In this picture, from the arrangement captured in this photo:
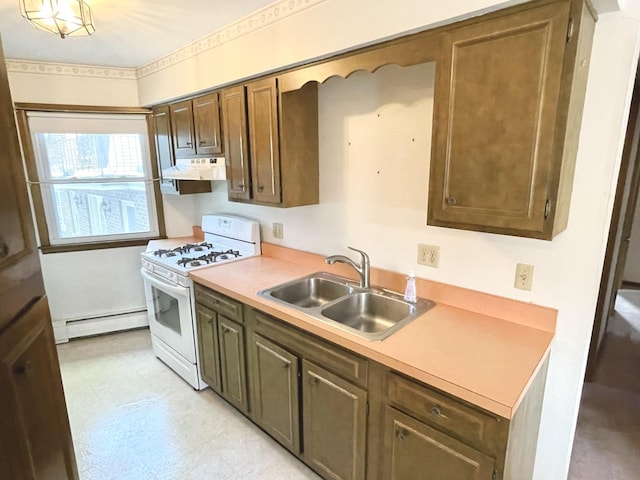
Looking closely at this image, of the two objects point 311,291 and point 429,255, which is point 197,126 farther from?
point 429,255

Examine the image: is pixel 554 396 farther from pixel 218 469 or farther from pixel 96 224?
pixel 96 224

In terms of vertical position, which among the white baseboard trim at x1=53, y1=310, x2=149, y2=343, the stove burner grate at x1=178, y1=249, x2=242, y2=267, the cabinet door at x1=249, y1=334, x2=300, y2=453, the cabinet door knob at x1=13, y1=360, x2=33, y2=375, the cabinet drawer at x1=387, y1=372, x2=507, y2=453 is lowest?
the white baseboard trim at x1=53, y1=310, x2=149, y2=343

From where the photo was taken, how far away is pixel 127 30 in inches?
91.2

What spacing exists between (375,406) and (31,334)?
4.11 ft

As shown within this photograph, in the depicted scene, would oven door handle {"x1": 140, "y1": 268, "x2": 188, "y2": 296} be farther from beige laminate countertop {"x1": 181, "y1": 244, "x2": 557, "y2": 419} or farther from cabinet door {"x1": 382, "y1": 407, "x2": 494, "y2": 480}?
cabinet door {"x1": 382, "y1": 407, "x2": 494, "y2": 480}

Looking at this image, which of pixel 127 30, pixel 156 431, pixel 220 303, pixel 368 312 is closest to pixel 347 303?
pixel 368 312

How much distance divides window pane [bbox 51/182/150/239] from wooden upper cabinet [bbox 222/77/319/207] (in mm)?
1640

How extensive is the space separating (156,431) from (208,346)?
23.0 inches

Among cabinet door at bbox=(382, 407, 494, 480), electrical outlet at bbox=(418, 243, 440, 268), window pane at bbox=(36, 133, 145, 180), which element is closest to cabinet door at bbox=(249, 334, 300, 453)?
cabinet door at bbox=(382, 407, 494, 480)

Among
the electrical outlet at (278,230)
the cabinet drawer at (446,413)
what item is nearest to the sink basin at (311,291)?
the electrical outlet at (278,230)

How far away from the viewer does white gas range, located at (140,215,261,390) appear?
2576mm

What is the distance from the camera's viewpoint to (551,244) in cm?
157

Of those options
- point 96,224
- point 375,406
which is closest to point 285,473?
point 375,406

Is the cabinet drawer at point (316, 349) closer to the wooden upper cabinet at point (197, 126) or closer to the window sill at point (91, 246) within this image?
the wooden upper cabinet at point (197, 126)
